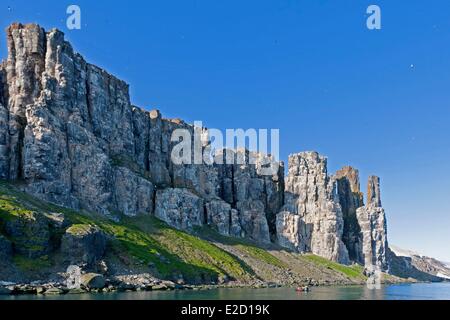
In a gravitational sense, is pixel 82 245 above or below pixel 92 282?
above

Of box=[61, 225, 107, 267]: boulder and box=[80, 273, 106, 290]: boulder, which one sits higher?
box=[61, 225, 107, 267]: boulder

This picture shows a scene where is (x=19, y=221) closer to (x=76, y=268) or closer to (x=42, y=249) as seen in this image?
(x=42, y=249)

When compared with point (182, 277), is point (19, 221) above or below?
above

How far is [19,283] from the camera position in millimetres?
138500

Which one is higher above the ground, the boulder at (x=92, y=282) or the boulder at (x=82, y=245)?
the boulder at (x=82, y=245)

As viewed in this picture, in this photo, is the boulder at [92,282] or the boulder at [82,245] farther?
the boulder at [82,245]

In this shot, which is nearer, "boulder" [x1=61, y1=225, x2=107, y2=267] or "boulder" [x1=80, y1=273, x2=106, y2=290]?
"boulder" [x1=80, y1=273, x2=106, y2=290]

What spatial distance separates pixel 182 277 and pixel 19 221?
68337 millimetres

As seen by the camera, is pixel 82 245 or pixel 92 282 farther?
pixel 82 245
